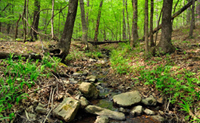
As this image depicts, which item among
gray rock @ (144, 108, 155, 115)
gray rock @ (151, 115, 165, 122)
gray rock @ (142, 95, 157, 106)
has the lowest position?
gray rock @ (151, 115, 165, 122)

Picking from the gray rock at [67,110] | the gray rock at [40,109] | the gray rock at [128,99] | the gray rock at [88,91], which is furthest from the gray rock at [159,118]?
the gray rock at [40,109]

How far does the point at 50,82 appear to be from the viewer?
3.86 metres

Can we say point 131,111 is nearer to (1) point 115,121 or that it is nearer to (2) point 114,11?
(1) point 115,121

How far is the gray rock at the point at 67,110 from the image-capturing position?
2768mm

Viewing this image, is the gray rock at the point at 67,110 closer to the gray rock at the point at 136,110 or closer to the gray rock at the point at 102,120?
the gray rock at the point at 102,120

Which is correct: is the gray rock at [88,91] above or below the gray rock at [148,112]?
above

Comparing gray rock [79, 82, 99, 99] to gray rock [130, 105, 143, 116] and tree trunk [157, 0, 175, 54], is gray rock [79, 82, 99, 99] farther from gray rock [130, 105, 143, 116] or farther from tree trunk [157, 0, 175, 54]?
tree trunk [157, 0, 175, 54]

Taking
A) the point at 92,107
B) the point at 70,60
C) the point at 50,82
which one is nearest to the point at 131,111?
the point at 92,107

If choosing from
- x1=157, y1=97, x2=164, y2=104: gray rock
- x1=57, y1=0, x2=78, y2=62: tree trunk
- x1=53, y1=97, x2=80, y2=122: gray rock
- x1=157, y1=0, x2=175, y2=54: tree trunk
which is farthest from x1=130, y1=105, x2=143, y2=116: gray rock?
x1=57, y1=0, x2=78, y2=62: tree trunk

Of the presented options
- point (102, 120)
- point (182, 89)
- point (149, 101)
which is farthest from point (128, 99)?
point (182, 89)

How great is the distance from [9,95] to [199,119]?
4305mm

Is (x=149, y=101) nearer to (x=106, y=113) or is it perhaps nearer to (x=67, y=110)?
(x=106, y=113)

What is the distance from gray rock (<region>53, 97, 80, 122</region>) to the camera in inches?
109

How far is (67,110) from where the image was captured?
2.90m
